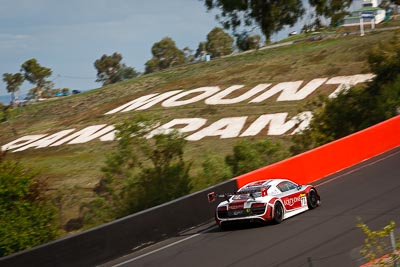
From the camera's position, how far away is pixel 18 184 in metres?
20.4

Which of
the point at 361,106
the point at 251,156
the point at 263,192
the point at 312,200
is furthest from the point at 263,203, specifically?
the point at 361,106

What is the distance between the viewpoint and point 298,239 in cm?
1569

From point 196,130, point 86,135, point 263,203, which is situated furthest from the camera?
point 86,135

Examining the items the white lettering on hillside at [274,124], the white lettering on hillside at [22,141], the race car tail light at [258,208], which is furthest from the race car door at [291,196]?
the white lettering on hillside at [22,141]

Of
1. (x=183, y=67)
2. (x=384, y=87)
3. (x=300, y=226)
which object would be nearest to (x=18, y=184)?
(x=300, y=226)

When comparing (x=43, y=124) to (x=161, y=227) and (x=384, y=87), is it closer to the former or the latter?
(x=384, y=87)

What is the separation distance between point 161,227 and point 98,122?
40605mm

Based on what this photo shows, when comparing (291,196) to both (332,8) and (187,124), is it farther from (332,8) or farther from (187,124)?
(187,124)

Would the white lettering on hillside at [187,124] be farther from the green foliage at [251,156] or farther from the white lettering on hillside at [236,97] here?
the green foliage at [251,156]

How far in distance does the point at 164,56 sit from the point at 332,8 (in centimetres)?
10590

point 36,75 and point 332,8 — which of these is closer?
point 332,8

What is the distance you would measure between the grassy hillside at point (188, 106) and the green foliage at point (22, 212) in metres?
13.8

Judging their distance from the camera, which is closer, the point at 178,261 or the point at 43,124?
the point at 178,261

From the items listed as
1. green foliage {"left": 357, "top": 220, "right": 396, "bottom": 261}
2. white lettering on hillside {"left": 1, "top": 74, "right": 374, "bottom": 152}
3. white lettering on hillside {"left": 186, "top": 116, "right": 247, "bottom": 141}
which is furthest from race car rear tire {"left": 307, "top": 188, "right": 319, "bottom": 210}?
white lettering on hillside {"left": 186, "top": 116, "right": 247, "bottom": 141}
